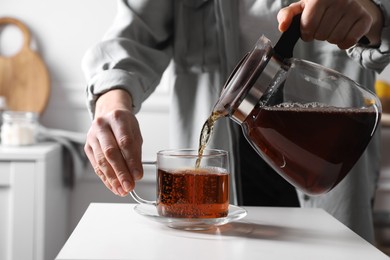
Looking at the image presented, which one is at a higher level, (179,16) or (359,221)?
(179,16)

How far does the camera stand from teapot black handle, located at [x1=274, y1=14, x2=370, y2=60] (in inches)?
29.0

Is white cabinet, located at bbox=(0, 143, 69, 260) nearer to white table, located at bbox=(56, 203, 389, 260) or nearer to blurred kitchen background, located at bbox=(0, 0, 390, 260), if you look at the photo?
blurred kitchen background, located at bbox=(0, 0, 390, 260)

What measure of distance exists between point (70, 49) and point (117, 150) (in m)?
1.42

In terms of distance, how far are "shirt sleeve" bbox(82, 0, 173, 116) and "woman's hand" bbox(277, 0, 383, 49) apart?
0.32m

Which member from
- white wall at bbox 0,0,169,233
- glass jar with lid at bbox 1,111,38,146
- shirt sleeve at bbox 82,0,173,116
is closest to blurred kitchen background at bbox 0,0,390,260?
white wall at bbox 0,0,169,233

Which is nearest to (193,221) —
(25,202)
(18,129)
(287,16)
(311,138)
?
(311,138)

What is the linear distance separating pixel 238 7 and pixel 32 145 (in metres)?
0.99

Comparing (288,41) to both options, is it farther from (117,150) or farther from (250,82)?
(117,150)

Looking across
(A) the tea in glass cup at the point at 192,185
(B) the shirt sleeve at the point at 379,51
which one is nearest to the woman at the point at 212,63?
(B) the shirt sleeve at the point at 379,51

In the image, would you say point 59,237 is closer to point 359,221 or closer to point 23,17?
point 23,17

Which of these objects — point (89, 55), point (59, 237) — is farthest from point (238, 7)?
point (59, 237)

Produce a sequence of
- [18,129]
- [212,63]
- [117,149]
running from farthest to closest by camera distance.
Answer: [18,129]
[212,63]
[117,149]

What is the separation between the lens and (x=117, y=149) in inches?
31.7

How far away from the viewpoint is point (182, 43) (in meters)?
1.24
